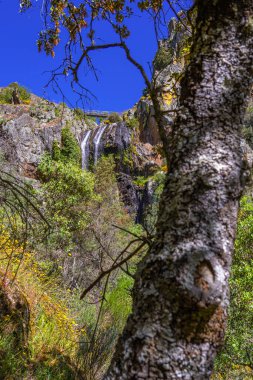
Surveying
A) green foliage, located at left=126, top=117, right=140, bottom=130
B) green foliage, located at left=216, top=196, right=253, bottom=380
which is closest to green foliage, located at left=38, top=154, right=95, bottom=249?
green foliage, located at left=216, top=196, right=253, bottom=380

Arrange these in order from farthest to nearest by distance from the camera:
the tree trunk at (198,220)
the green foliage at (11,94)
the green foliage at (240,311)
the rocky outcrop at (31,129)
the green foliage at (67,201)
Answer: the green foliage at (11,94) → the rocky outcrop at (31,129) → the green foliage at (67,201) → the green foliage at (240,311) → the tree trunk at (198,220)

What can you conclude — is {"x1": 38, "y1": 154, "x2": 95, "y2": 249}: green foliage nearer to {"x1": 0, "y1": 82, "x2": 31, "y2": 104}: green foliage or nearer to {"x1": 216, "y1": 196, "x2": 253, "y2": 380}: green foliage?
{"x1": 216, "y1": 196, "x2": 253, "y2": 380}: green foliage

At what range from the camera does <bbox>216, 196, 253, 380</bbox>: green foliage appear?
18.0 ft

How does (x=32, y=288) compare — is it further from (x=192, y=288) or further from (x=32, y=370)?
(x=192, y=288)

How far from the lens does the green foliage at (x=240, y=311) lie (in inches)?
216

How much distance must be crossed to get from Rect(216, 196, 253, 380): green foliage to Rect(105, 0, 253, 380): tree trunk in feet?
15.8

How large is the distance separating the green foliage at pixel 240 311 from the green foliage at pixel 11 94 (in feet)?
88.7

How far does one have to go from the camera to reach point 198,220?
109 centimetres

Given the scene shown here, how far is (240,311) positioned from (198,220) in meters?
5.52

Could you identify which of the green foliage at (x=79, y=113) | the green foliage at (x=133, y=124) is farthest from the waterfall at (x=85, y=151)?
the green foliage at (x=79, y=113)

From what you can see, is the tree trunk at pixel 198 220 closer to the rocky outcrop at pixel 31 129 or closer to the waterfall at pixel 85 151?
the rocky outcrop at pixel 31 129

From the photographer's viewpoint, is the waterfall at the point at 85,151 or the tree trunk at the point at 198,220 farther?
the waterfall at the point at 85,151

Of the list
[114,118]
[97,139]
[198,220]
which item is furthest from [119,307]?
[114,118]

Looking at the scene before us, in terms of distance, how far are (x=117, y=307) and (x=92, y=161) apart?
59.9 ft
